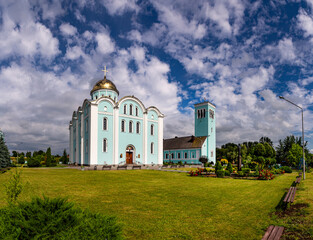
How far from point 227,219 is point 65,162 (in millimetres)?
51002

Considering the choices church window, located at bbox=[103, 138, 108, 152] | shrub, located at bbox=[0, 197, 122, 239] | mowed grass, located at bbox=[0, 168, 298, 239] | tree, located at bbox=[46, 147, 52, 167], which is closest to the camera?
shrub, located at bbox=[0, 197, 122, 239]

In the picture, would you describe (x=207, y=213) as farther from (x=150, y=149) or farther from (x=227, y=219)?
(x=150, y=149)

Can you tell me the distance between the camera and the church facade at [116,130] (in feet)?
113

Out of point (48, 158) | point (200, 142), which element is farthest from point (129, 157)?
point (200, 142)

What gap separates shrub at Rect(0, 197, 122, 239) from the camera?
3736 mm

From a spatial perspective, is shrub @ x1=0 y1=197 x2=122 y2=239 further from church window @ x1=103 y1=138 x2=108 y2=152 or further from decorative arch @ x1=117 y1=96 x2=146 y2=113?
decorative arch @ x1=117 y1=96 x2=146 y2=113

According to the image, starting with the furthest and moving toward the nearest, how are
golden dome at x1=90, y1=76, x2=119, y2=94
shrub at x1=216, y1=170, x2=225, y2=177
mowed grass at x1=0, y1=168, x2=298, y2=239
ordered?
golden dome at x1=90, y1=76, x2=119, y2=94 → shrub at x1=216, y1=170, x2=225, y2=177 → mowed grass at x1=0, y1=168, x2=298, y2=239

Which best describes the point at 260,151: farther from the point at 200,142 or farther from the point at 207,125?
the point at 200,142

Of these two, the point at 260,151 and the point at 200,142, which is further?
the point at 260,151

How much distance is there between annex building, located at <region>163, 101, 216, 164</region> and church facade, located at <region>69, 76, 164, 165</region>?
14.4m

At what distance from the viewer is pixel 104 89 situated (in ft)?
136

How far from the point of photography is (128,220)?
7.26 m

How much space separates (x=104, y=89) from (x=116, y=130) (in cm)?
960

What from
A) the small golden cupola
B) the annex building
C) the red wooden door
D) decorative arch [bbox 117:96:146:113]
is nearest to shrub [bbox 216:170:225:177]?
the red wooden door
